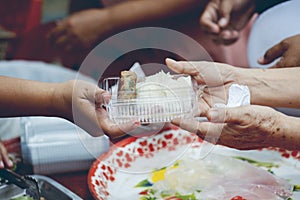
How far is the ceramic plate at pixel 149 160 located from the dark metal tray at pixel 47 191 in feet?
0.27

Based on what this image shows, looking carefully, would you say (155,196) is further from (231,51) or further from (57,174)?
(231,51)

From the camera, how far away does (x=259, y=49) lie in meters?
Answer: 1.92

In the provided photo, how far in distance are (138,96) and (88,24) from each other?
1.09m

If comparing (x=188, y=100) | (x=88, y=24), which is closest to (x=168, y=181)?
(x=188, y=100)

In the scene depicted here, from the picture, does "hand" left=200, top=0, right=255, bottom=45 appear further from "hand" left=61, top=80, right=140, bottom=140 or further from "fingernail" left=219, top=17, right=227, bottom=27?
"hand" left=61, top=80, right=140, bottom=140

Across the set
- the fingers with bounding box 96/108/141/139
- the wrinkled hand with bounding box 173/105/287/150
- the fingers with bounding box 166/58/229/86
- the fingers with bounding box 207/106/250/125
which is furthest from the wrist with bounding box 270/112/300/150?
the fingers with bounding box 96/108/141/139

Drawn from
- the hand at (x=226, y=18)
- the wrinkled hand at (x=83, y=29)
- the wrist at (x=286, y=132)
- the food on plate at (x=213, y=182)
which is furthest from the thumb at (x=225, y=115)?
the wrinkled hand at (x=83, y=29)

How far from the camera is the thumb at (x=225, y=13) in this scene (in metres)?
1.82

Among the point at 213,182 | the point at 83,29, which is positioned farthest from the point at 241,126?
the point at 83,29

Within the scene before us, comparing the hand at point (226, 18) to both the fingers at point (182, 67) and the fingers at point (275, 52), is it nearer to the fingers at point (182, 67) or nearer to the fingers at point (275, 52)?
the fingers at point (275, 52)

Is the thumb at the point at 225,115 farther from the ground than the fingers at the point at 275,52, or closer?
closer

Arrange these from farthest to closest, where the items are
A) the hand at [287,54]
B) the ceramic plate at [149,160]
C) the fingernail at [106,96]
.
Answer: the hand at [287,54] → the ceramic plate at [149,160] → the fingernail at [106,96]

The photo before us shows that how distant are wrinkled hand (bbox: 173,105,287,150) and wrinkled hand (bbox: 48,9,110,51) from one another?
3.51ft

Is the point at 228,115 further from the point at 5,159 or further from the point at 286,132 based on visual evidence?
the point at 5,159
